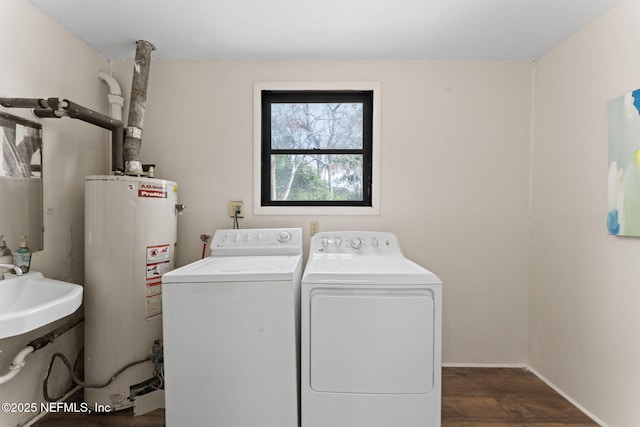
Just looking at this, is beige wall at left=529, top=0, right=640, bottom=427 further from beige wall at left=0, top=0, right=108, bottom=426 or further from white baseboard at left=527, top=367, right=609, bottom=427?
beige wall at left=0, top=0, right=108, bottom=426

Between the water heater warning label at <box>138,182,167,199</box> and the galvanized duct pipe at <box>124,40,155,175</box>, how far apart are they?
233mm

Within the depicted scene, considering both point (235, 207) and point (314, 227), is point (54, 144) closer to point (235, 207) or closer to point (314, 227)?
point (235, 207)

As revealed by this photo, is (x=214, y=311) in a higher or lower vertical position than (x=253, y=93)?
lower

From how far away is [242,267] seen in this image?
175 cm

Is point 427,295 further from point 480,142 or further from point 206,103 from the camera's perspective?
point 206,103

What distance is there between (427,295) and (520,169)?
59.8 inches

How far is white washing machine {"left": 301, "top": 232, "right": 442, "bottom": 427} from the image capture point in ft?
5.11

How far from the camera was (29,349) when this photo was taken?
5.49ft

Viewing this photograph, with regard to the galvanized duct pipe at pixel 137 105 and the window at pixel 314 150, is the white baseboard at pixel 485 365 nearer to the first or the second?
the window at pixel 314 150

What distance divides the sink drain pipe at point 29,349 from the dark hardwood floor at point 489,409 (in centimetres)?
45

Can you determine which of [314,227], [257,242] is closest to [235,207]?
[257,242]

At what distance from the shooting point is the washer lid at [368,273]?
5.13ft

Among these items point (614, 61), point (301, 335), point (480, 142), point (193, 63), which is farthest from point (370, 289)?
point (193, 63)

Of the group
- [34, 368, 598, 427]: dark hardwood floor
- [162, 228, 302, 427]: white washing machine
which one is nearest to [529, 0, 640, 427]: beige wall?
[34, 368, 598, 427]: dark hardwood floor
